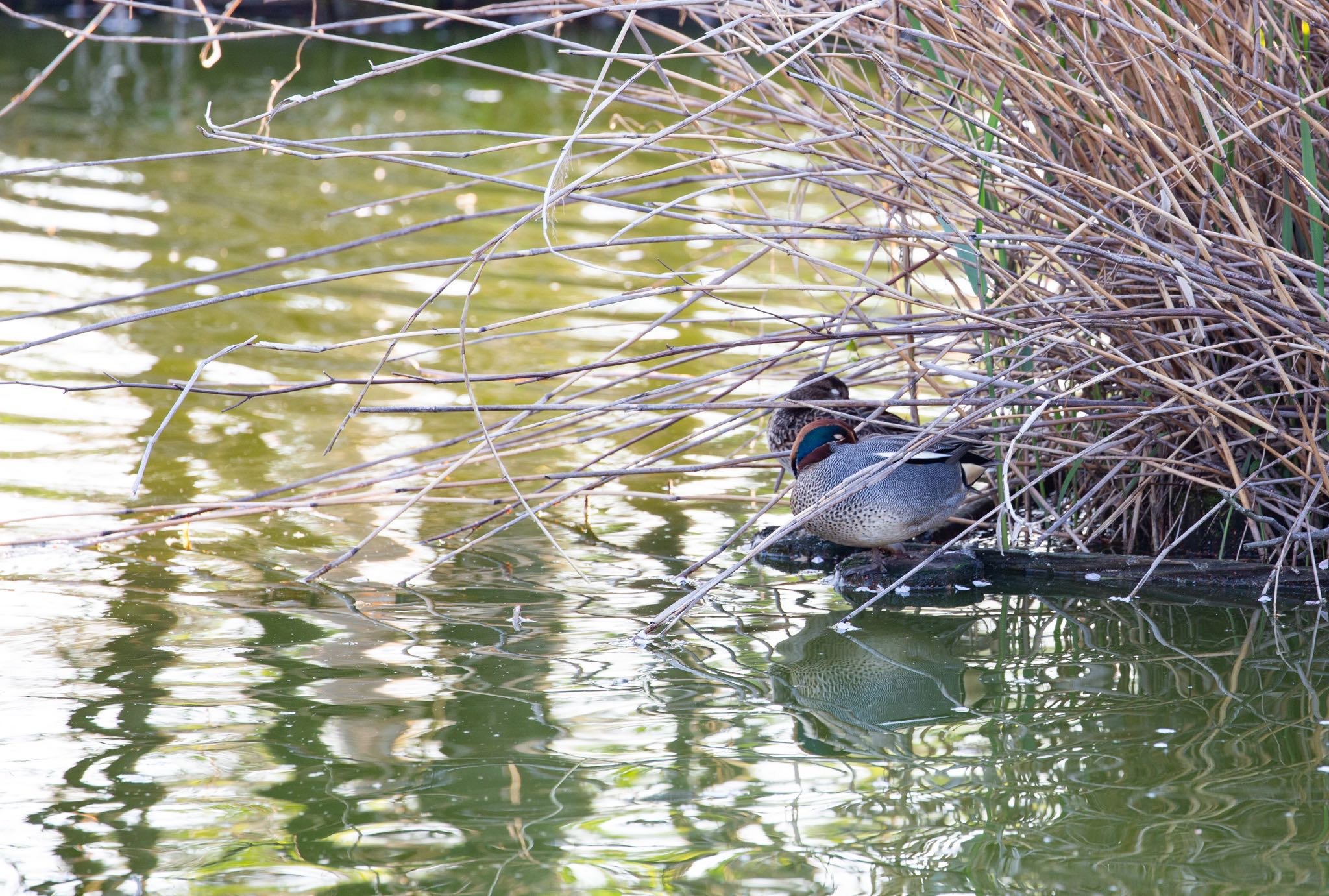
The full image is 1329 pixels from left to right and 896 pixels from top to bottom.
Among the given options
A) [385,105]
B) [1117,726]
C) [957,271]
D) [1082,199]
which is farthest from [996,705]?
[385,105]

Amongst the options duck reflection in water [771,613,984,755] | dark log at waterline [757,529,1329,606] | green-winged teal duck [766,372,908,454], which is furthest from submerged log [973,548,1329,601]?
green-winged teal duck [766,372,908,454]

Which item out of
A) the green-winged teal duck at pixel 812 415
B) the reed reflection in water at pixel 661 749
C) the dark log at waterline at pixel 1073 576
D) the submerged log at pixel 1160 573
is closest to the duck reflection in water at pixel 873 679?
the reed reflection in water at pixel 661 749

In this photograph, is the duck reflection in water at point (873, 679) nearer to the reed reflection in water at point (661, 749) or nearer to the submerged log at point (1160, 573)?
the reed reflection in water at point (661, 749)

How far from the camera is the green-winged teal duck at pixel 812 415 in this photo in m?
3.92

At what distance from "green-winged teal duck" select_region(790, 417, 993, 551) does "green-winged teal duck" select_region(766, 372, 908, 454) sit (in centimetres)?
20

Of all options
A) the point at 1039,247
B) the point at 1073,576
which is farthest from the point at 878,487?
the point at 1039,247

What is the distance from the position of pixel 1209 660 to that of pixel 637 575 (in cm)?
134

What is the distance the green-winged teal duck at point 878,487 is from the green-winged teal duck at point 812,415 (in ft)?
0.66

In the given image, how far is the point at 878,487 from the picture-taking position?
3377mm

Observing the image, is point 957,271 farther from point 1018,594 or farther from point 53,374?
point 53,374

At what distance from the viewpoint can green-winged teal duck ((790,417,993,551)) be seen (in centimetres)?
337

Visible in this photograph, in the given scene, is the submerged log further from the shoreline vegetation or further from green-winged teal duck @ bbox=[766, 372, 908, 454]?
green-winged teal duck @ bbox=[766, 372, 908, 454]

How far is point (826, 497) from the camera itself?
2910 millimetres

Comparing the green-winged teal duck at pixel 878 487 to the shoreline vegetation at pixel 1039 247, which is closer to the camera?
the shoreline vegetation at pixel 1039 247
